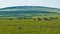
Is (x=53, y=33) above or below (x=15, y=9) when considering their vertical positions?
above

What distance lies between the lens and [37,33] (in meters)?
12.8

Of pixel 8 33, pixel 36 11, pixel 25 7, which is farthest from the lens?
pixel 36 11

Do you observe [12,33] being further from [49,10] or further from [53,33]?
[49,10]

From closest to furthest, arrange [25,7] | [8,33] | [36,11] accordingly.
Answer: [8,33], [25,7], [36,11]

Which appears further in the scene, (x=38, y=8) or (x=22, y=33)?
(x=38, y=8)

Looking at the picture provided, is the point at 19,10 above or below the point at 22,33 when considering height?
below

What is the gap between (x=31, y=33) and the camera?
41.9 ft

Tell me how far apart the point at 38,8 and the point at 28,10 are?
2.42m

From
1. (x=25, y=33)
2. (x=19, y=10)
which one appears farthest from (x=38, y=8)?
(x=25, y=33)

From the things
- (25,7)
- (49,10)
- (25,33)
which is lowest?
(49,10)

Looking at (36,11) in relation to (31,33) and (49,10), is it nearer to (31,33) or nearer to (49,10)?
(49,10)

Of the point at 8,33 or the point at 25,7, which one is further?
the point at 25,7

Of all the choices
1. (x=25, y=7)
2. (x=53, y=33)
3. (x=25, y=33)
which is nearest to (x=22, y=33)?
(x=25, y=33)

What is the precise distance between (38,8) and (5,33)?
24.8 metres
